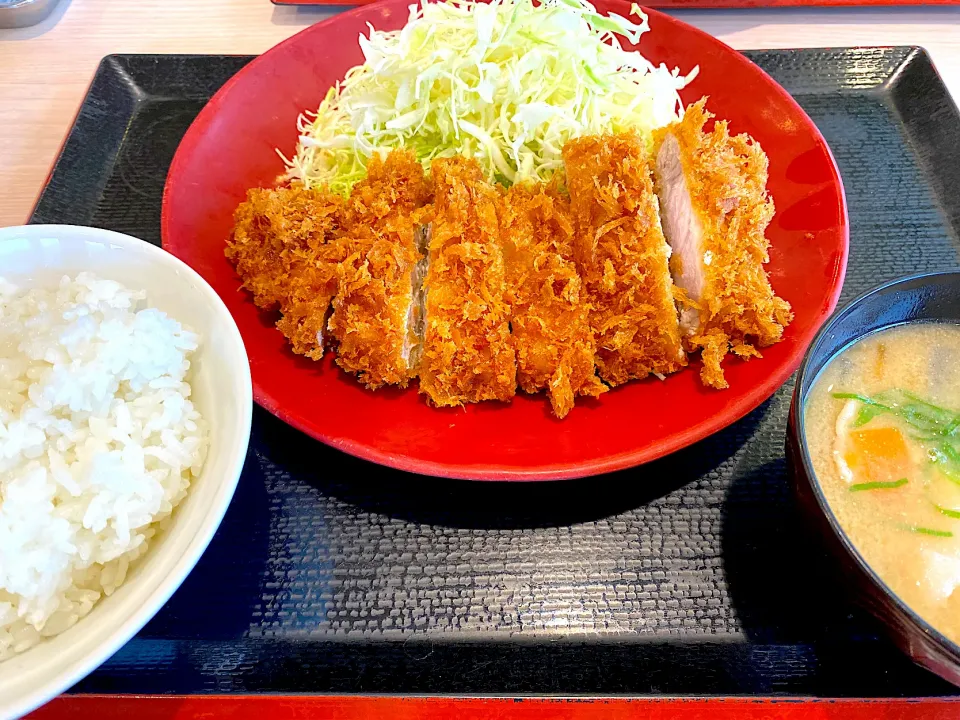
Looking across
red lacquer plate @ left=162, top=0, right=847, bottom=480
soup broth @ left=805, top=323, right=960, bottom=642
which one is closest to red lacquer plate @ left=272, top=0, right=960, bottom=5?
red lacquer plate @ left=162, top=0, right=847, bottom=480

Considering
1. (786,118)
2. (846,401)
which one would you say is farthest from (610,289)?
(786,118)

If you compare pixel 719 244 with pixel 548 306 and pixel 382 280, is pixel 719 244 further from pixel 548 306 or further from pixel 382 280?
pixel 382 280

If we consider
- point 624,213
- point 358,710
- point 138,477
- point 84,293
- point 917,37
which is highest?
point 917,37

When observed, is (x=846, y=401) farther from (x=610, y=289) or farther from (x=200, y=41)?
(x=200, y=41)

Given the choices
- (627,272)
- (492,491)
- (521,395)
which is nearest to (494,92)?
(627,272)

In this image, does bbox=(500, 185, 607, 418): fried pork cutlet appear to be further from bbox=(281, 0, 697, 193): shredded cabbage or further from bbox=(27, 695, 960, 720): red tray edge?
bbox=(27, 695, 960, 720): red tray edge

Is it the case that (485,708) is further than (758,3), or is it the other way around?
(758,3)
